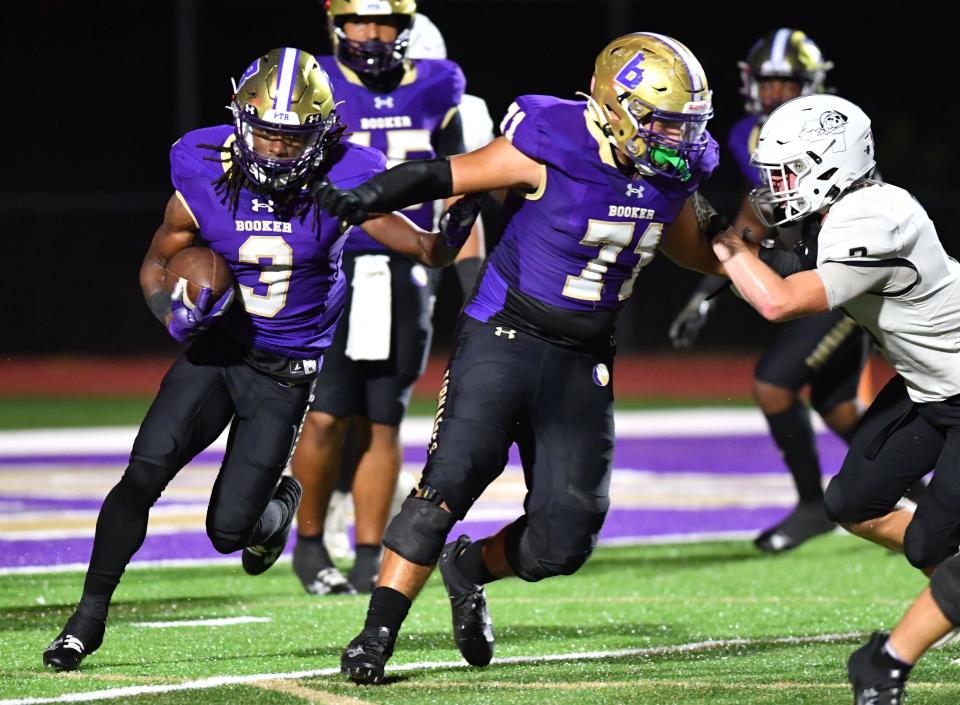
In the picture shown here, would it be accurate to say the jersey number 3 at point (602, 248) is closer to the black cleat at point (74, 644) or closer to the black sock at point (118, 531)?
the black sock at point (118, 531)

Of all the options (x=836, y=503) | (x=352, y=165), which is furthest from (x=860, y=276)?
(x=352, y=165)

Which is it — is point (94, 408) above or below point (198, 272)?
below

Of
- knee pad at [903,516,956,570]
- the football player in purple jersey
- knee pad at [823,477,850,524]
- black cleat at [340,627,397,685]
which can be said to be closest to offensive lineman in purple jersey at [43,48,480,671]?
black cleat at [340,627,397,685]

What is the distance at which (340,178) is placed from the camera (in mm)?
4918

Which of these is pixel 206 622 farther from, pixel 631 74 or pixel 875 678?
pixel 875 678

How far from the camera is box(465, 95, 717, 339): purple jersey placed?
15.1 ft

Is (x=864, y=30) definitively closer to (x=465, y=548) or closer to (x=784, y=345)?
(x=784, y=345)

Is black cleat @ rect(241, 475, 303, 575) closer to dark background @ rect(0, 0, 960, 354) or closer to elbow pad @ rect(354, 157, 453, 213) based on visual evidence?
elbow pad @ rect(354, 157, 453, 213)

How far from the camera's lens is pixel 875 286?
4.34m

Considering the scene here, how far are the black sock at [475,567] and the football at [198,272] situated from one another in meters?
1.01

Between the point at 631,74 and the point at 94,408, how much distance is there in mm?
9284

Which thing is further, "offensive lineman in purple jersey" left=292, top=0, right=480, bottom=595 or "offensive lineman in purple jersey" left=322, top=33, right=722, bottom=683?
"offensive lineman in purple jersey" left=292, top=0, right=480, bottom=595

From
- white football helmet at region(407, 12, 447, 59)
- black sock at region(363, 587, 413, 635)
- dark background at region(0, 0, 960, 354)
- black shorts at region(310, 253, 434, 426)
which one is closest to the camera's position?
black sock at region(363, 587, 413, 635)

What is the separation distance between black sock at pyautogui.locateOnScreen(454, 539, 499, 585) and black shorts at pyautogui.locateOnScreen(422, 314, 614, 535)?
224 millimetres
